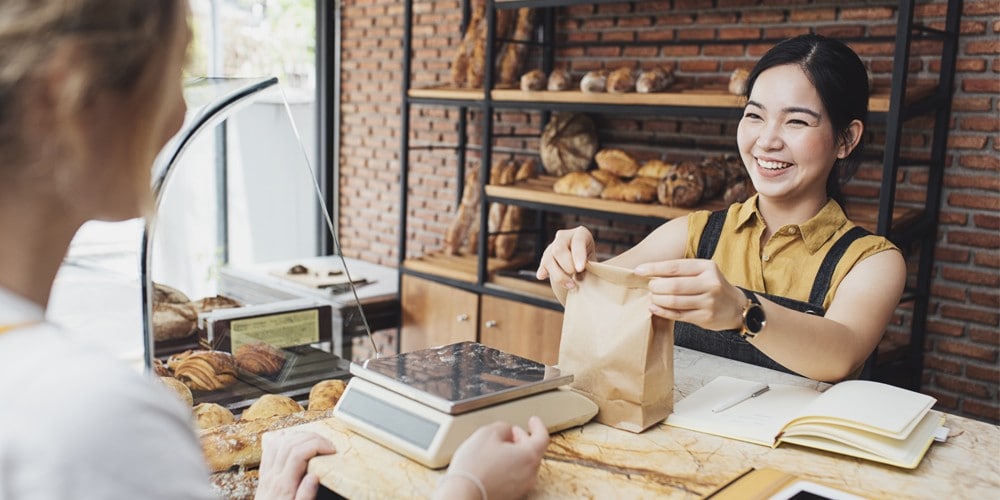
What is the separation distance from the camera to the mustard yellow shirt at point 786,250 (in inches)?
72.2

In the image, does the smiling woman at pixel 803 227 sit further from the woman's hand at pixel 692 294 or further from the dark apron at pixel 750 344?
Result: the woman's hand at pixel 692 294

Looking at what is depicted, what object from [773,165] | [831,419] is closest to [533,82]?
[773,165]

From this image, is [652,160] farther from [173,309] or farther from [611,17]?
[173,309]

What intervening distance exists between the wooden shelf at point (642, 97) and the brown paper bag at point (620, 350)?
168cm

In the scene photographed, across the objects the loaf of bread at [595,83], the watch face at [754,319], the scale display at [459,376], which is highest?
the loaf of bread at [595,83]

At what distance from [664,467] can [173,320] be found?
963 mm

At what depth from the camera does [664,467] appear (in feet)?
3.71

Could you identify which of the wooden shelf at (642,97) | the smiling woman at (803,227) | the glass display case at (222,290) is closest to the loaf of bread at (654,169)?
the wooden shelf at (642,97)

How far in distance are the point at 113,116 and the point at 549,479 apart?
70cm

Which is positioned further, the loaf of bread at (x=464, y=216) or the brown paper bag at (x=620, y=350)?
the loaf of bread at (x=464, y=216)

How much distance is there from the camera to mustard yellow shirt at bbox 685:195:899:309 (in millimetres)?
1834

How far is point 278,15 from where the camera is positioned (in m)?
→ 5.01

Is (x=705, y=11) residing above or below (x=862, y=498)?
above

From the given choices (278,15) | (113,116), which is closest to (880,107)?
(113,116)
